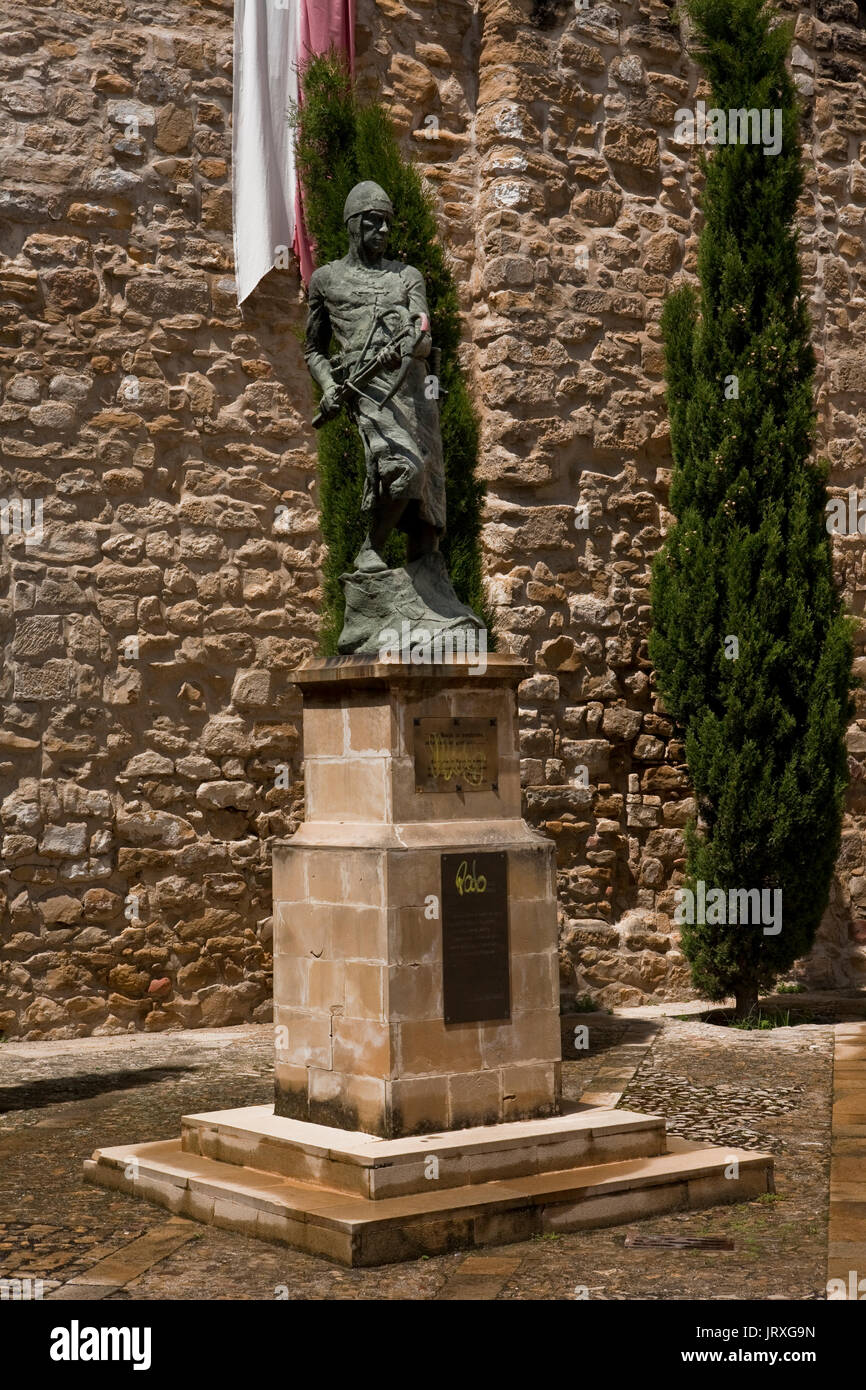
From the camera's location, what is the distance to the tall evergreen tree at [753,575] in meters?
8.27

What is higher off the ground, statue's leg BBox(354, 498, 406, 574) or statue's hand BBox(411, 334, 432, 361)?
statue's hand BBox(411, 334, 432, 361)

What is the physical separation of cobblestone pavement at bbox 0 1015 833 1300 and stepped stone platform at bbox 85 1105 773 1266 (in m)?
0.06

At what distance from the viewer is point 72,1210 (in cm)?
482

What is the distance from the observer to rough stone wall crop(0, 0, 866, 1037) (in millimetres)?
7945

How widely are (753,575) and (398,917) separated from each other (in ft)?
13.4

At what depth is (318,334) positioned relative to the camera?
18.5ft

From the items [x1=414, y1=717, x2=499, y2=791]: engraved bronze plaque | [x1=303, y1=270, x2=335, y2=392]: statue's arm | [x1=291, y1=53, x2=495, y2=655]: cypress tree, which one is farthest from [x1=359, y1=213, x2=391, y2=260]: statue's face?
[x1=291, y1=53, x2=495, y2=655]: cypress tree

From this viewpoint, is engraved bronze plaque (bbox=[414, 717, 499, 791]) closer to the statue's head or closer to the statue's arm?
the statue's arm

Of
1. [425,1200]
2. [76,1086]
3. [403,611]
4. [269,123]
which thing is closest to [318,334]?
[403,611]

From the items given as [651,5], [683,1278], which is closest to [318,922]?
[683,1278]

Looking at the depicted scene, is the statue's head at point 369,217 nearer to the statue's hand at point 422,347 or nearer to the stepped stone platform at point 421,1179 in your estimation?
the statue's hand at point 422,347

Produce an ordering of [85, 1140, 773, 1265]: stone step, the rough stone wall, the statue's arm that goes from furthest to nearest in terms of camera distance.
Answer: the rough stone wall < the statue's arm < [85, 1140, 773, 1265]: stone step

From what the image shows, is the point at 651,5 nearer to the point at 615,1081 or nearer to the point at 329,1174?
the point at 615,1081

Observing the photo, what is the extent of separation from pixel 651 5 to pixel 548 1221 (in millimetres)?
7374
